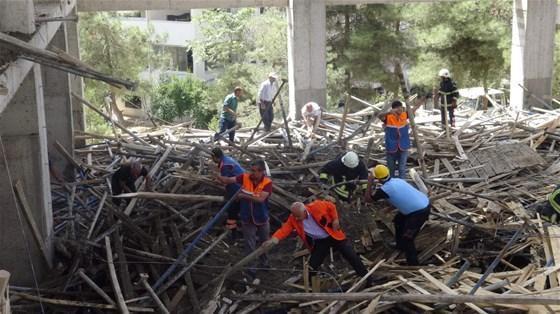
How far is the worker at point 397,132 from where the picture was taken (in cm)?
1218

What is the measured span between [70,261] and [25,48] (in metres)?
3.75

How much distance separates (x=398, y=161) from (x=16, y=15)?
677 cm

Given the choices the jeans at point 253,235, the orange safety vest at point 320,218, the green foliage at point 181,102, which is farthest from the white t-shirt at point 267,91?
the green foliage at point 181,102

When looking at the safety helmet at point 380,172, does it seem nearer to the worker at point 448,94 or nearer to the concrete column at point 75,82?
the worker at point 448,94

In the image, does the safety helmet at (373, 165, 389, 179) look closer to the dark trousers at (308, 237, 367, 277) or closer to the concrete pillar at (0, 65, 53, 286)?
the dark trousers at (308, 237, 367, 277)

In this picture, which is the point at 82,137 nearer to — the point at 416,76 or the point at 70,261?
the point at 70,261

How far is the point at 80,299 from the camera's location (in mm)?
9273

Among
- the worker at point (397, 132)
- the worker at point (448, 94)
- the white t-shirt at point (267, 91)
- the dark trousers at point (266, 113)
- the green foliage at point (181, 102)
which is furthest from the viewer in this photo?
the green foliage at point (181, 102)

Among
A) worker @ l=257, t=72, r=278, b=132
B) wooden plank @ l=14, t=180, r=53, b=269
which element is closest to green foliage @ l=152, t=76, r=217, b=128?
worker @ l=257, t=72, r=278, b=132

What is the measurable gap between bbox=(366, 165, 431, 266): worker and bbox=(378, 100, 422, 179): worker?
2.62 m

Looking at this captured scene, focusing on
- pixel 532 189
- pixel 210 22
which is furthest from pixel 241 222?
pixel 210 22

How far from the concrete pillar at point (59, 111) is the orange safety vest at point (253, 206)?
16.5ft

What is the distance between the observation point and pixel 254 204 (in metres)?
9.70

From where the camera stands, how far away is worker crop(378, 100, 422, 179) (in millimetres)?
12180
